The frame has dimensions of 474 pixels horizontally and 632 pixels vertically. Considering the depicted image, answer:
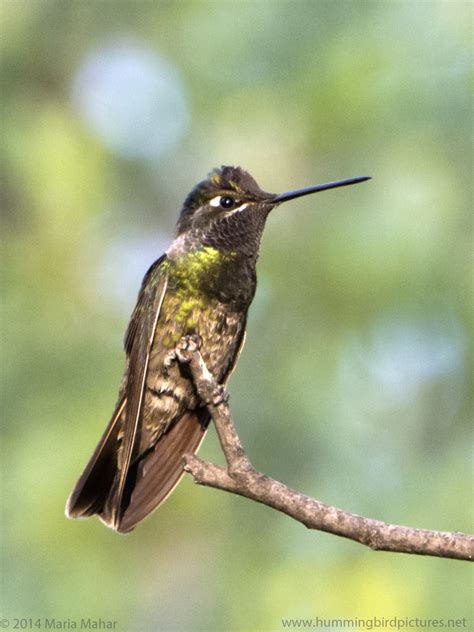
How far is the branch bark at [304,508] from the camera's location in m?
2.89

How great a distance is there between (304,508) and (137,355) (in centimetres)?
146

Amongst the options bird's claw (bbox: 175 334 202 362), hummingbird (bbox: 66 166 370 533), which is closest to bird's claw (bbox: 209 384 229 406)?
bird's claw (bbox: 175 334 202 362)

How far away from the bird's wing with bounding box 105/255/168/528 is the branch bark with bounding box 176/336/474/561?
543 mm

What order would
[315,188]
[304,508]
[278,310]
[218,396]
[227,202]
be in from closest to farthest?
[304,508], [218,396], [315,188], [227,202], [278,310]

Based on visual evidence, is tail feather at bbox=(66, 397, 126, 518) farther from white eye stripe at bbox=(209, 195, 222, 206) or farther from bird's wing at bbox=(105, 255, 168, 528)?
white eye stripe at bbox=(209, 195, 222, 206)

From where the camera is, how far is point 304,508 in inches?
122

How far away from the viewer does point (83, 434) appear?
20.0ft

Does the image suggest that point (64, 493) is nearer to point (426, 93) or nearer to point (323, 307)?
Answer: point (323, 307)

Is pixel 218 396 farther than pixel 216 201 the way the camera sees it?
No

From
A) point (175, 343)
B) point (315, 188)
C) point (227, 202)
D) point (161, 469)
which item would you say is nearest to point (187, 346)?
point (175, 343)

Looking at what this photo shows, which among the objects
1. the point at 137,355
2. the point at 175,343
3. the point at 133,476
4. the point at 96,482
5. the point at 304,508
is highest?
the point at 175,343


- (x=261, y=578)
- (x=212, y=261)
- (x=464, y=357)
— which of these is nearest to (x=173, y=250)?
(x=212, y=261)

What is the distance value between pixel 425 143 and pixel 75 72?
10.9 ft

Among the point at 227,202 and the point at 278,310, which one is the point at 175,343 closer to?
the point at 227,202
